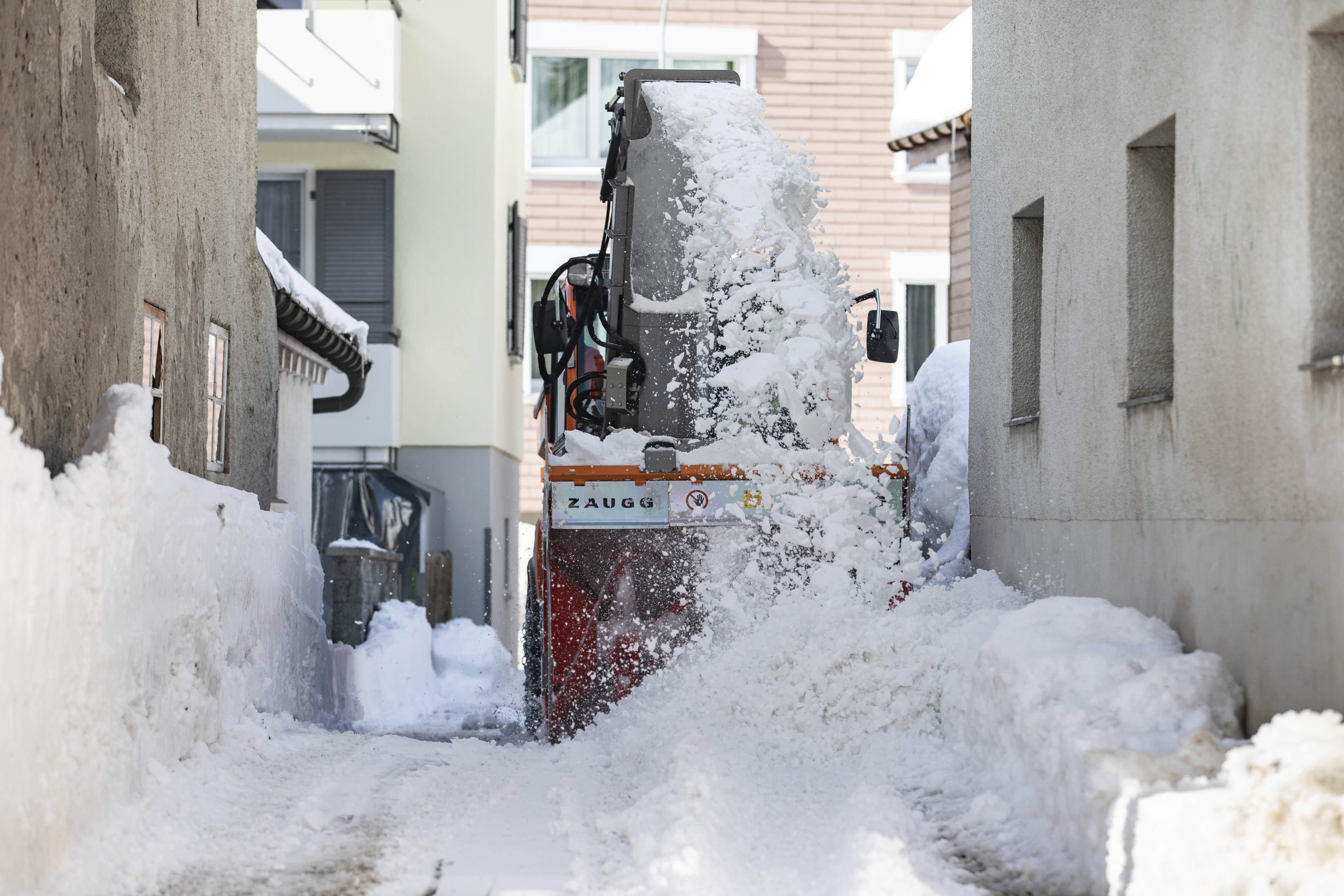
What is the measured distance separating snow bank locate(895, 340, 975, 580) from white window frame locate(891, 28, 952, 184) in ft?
28.7

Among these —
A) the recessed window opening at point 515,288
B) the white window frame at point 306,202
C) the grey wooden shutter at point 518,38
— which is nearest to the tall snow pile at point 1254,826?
the white window frame at point 306,202

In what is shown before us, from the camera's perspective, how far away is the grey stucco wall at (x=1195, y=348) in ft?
14.2

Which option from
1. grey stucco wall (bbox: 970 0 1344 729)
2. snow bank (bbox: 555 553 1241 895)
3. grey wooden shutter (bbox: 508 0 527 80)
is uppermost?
grey wooden shutter (bbox: 508 0 527 80)

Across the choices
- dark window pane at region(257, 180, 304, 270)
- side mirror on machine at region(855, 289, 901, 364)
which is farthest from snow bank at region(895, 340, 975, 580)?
dark window pane at region(257, 180, 304, 270)

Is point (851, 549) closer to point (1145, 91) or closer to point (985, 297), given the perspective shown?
point (985, 297)

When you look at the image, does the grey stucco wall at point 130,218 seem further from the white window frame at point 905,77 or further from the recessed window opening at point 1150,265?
the white window frame at point 905,77

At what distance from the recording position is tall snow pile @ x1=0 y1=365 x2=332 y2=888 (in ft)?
13.7

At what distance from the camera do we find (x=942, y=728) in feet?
20.4

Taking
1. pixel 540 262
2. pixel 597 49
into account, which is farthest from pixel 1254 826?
pixel 597 49

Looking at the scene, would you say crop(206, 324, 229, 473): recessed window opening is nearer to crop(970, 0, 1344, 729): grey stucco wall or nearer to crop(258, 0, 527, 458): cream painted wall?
crop(970, 0, 1344, 729): grey stucco wall

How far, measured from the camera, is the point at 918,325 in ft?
65.4

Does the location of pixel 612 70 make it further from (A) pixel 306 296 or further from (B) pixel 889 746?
(B) pixel 889 746

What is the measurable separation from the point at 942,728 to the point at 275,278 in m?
6.32

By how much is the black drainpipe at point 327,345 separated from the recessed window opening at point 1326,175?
7.70 meters
